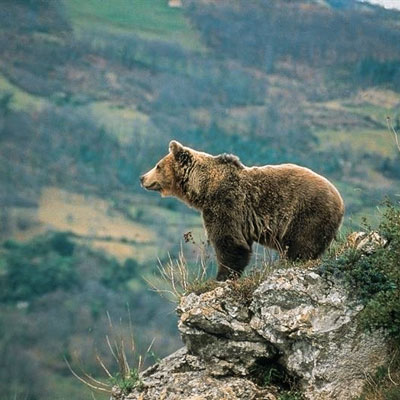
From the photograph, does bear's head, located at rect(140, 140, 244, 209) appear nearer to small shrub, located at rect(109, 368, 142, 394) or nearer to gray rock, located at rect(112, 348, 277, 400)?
gray rock, located at rect(112, 348, 277, 400)

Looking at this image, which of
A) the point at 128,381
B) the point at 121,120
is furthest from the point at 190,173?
the point at 121,120

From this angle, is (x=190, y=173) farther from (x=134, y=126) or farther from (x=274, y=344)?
(x=134, y=126)

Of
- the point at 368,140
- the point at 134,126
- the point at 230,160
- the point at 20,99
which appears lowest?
the point at 20,99

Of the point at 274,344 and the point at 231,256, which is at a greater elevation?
the point at 231,256

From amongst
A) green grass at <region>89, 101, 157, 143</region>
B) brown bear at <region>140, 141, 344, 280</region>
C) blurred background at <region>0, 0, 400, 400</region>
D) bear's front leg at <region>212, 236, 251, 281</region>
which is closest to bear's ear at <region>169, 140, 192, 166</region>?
brown bear at <region>140, 141, 344, 280</region>

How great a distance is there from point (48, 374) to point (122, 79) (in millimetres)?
84579

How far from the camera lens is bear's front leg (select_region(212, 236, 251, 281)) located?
11539mm

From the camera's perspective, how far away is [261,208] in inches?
455

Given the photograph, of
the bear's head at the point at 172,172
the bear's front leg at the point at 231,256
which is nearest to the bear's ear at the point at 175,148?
the bear's head at the point at 172,172

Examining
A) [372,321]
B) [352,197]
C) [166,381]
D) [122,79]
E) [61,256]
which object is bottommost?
[61,256]

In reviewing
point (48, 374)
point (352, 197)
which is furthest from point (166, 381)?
point (352, 197)

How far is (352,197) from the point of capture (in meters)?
85.4

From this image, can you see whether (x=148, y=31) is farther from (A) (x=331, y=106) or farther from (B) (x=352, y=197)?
(B) (x=352, y=197)

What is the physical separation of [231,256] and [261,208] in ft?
2.33
